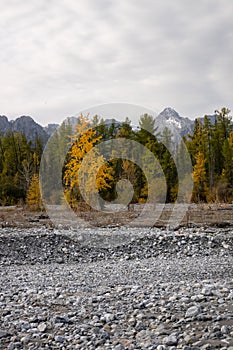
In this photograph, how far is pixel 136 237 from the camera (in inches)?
570

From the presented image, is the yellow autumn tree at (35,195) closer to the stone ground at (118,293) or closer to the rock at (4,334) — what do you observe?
the stone ground at (118,293)

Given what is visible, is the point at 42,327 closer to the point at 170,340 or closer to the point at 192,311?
the point at 170,340

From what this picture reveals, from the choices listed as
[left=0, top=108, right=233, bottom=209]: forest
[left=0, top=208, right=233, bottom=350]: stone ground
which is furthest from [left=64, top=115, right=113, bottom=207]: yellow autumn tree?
[left=0, top=208, right=233, bottom=350]: stone ground

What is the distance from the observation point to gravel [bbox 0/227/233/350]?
4.98 meters

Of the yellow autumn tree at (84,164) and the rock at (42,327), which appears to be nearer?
the rock at (42,327)

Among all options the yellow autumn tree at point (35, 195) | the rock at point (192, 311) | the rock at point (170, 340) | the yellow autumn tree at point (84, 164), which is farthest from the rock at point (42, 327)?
the yellow autumn tree at point (35, 195)

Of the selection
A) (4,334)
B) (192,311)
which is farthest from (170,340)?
(4,334)

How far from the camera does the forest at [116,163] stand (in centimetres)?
2381

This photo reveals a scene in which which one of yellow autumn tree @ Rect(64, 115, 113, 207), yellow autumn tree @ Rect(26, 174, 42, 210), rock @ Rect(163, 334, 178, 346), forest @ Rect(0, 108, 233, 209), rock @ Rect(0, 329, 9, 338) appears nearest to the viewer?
rock @ Rect(163, 334, 178, 346)

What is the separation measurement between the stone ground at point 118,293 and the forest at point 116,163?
10005 mm

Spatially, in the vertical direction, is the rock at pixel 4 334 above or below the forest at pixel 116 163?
below

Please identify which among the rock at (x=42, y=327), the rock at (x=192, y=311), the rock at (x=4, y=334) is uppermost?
the rock at (x=192, y=311)

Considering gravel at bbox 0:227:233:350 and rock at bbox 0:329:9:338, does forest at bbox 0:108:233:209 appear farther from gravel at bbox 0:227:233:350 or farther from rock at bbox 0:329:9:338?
rock at bbox 0:329:9:338

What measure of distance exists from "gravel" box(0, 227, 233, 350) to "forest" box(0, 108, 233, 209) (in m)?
10.1
